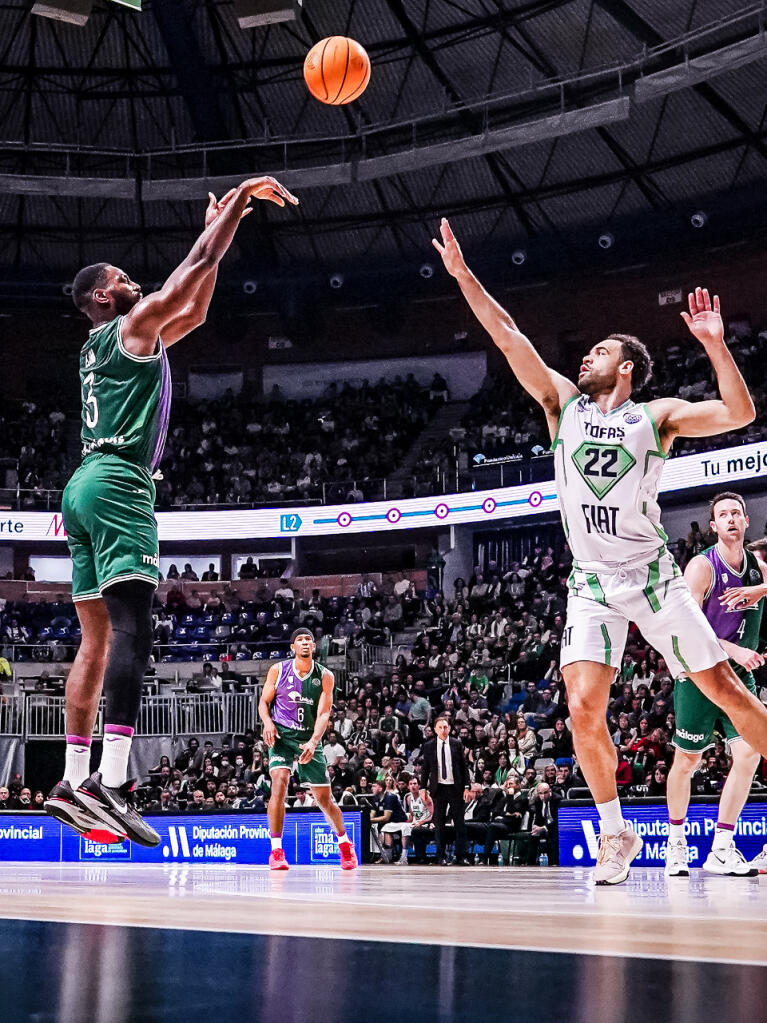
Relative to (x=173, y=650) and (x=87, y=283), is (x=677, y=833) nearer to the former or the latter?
(x=87, y=283)

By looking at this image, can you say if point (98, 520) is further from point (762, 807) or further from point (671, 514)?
point (671, 514)

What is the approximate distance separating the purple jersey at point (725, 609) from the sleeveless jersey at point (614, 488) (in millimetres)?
1707

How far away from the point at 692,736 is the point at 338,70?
819 centimetres

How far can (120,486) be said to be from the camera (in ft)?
17.4

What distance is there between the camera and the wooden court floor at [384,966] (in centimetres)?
162

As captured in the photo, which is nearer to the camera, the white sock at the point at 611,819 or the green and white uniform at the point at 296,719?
the white sock at the point at 611,819

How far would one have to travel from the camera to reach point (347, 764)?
2102cm

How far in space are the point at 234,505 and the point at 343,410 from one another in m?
4.79

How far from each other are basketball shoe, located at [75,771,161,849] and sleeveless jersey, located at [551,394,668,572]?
2.61 m

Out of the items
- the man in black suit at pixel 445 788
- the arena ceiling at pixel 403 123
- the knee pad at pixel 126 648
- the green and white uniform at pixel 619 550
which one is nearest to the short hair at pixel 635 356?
the green and white uniform at pixel 619 550

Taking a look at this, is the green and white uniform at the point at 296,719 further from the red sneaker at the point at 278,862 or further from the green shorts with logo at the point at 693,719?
the green shorts with logo at the point at 693,719

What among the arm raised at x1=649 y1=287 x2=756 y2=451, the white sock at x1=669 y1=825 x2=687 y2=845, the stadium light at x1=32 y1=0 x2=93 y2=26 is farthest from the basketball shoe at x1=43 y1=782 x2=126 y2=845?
the stadium light at x1=32 y1=0 x2=93 y2=26

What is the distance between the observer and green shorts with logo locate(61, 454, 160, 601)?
5.16m

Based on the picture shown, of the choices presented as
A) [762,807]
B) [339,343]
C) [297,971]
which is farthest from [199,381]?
[297,971]
